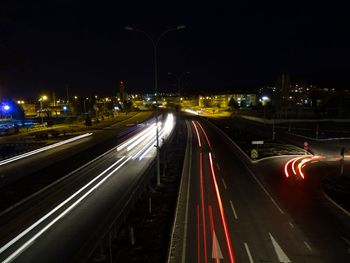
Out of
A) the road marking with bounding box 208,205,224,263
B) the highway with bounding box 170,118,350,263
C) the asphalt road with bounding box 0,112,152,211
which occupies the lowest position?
the highway with bounding box 170,118,350,263

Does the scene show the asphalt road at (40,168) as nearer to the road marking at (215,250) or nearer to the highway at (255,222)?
the highway at (255,222)

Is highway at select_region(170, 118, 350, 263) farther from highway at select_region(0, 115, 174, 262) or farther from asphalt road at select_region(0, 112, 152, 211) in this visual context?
asphalt road at select_region(0, 112, 152, 211)

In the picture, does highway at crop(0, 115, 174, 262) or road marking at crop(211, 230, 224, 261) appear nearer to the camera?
road marking at crop(211, 230, 224, 261)

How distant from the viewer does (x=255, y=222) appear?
17.8m

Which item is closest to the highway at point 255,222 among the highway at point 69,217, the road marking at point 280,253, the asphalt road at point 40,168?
the road marking at point 280,253

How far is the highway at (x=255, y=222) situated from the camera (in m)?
14.3

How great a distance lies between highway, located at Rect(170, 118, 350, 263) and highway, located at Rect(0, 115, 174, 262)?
449 cm

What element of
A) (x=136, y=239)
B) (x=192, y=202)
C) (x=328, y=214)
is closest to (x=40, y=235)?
(x=136, y=239)

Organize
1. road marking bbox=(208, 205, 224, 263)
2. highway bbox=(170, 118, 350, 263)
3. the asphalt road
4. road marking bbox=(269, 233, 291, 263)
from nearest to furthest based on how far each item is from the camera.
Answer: road marking bbox=(269, 233, 291, 263) < road marking bbox=(208, 205, 224, 263) < highway bbox=(170, 118, 350, 263) < the asphalt road

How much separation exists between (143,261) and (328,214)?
473 inches

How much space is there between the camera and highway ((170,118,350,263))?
14258 millimetres

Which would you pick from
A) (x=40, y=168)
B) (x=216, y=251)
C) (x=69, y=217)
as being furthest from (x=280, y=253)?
(x=40, y=168)

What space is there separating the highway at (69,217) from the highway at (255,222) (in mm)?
4492

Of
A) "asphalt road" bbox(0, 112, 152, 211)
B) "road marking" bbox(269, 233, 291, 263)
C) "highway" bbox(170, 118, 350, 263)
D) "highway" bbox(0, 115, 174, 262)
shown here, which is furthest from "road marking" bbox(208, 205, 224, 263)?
"asphalt road" bbox(0, 112, 152, 211)
